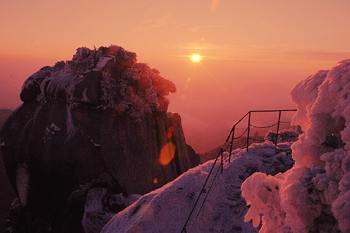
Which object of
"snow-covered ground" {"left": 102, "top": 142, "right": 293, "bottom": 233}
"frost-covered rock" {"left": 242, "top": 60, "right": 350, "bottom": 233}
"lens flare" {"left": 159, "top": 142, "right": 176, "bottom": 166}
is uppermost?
"frost-covered rock" {"left": 242, "top": 60, "right": 350, "bottom": 233}

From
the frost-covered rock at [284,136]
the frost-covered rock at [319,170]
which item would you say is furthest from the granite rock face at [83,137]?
the frost-covered rock at [319,170]

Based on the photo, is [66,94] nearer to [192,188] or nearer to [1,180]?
[192,188]

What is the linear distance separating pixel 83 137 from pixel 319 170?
27.0m

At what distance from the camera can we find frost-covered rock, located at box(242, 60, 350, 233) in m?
6.05

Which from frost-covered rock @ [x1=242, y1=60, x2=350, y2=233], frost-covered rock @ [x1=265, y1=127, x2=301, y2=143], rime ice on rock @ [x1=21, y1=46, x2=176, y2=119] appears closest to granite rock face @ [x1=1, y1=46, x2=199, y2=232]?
rime ice on rock @ [x1=21, y1=46, x2=176, y2=119]

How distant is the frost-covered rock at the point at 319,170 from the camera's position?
6.05 m

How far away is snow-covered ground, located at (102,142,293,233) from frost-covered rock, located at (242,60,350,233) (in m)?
7.38

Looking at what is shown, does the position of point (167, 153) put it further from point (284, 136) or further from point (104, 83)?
point (284, 136)

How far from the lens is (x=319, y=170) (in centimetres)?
657

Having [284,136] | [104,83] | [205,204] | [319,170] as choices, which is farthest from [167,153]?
[319,170]

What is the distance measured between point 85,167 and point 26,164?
20.1 feet

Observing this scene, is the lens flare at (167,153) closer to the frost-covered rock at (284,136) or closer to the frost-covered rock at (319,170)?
the frost-covered rock at (284,136)

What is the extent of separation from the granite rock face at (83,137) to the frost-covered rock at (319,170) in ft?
84.3

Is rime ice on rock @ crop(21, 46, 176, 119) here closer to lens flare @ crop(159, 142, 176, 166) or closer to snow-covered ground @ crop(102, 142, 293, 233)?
lens flare @ crop(159, 142, 176, 166)
